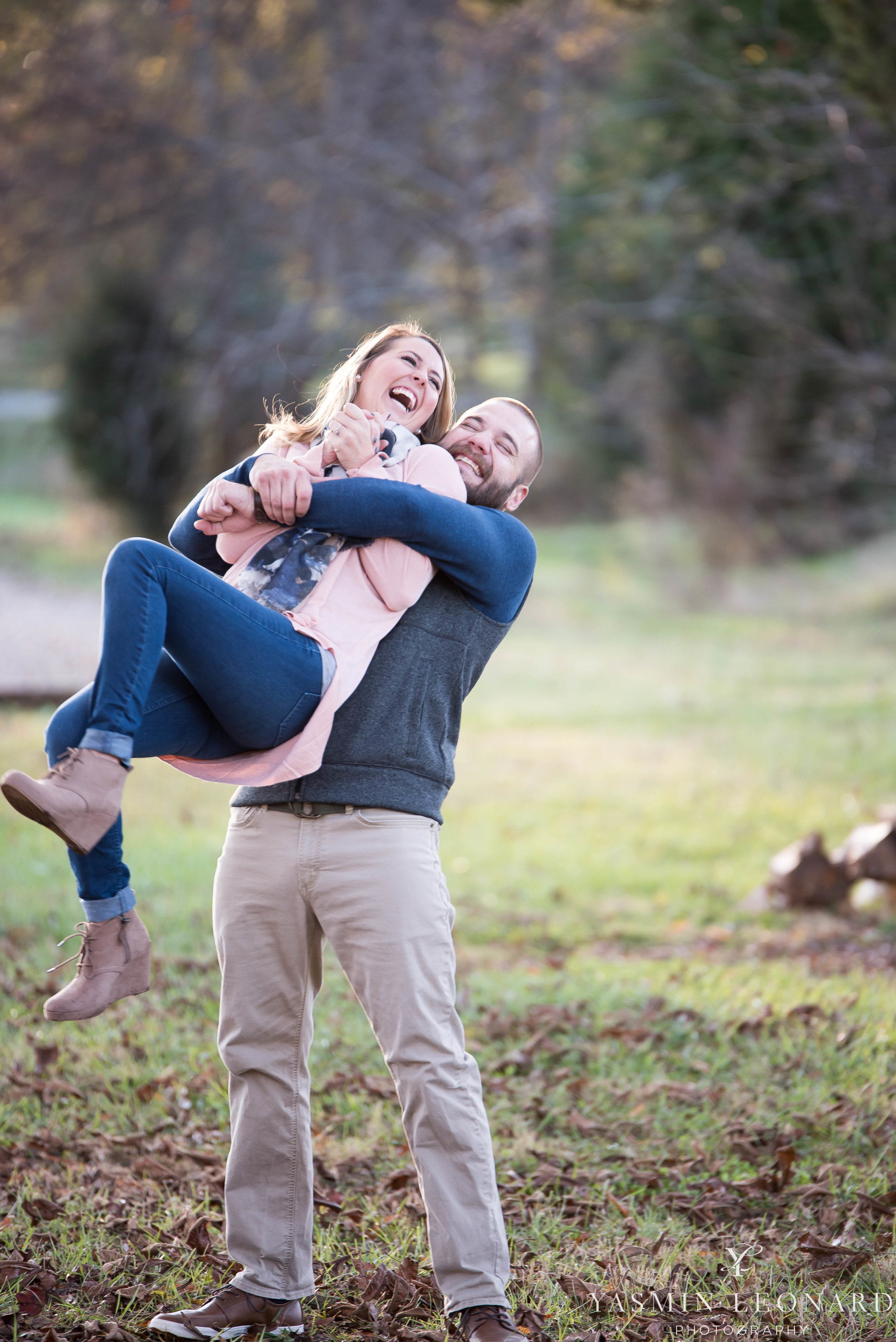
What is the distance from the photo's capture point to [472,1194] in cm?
257

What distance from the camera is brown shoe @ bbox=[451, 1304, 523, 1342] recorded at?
250cm

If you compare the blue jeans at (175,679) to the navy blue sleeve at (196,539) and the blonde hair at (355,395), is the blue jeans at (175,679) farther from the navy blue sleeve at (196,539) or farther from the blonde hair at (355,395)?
the blonde hair at (355,395)

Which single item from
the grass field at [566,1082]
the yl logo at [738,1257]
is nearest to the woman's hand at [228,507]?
the grass field at [566,1082]

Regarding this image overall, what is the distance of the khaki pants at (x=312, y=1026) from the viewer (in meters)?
2.56

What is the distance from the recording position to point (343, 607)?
8.51 ft

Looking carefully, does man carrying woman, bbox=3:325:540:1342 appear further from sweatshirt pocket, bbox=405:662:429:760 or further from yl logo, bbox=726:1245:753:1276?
yl logo, bbox=726:1245:753:1276

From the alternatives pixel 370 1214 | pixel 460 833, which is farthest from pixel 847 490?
pixel 370 1214

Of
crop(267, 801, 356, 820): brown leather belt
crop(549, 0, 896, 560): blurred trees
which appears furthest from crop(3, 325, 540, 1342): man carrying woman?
crop(549, 0, 896, 560): blurred trees

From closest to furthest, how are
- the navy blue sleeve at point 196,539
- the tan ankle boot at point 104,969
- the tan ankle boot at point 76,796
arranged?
the tan ankle boot at point 76,796 < the tan ankle boot at point 104,969 < the navy blue sleeve at point 196,539

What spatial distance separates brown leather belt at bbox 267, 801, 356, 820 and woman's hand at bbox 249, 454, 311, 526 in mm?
598

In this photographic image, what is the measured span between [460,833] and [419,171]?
14825mm

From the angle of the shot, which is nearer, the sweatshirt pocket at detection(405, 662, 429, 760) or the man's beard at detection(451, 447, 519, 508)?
the sweatshirt pocket at detection(405, 662, 429, 760)

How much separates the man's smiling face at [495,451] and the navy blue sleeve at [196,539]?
1.65ft

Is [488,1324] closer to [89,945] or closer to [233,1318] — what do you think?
[233,1318]
